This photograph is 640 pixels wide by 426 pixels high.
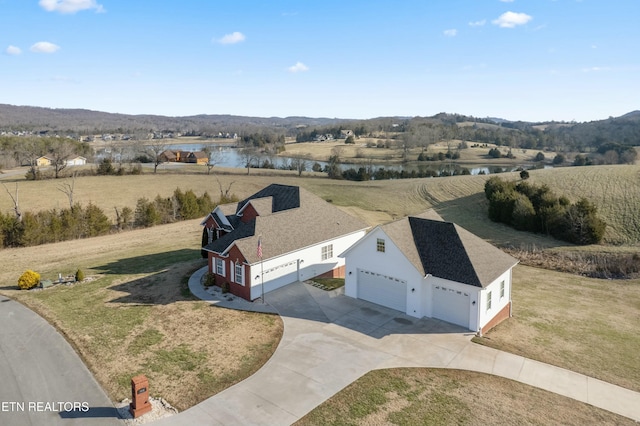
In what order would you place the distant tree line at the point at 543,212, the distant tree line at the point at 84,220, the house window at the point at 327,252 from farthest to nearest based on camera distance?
the distant tree line at the point at 543,212 < the distant tree line at the point at 84,220 < the house window at the point at 327,252

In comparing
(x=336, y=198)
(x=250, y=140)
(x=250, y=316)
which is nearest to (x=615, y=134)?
(x=250, y=140)

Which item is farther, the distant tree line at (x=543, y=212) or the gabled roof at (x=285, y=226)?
the distant tree line at (x=543, y=212)

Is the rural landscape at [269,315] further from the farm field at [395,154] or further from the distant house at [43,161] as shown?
the farm field at [395,154]

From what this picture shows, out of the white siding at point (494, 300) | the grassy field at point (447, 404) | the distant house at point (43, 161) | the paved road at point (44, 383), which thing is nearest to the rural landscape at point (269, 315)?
the grassy field at point (447, 404)

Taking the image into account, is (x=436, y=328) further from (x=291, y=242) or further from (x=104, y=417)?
(x=104, y=417)

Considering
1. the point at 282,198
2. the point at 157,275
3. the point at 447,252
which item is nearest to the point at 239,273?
the point at 157,275

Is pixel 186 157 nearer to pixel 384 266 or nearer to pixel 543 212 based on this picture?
pixel 543 212

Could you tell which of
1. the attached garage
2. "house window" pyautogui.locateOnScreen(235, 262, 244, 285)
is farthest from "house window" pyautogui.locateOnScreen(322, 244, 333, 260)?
"house window" pyautogui.locateOnScreen(235, 262, 244, 285)
